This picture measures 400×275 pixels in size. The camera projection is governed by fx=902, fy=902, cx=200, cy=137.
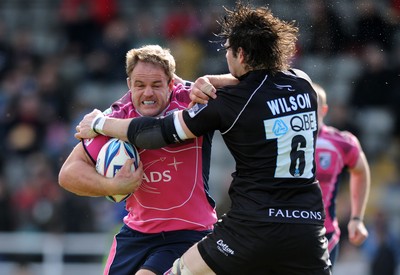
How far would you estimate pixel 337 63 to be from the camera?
12.9 metres

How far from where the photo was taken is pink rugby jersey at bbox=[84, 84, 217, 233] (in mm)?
5953

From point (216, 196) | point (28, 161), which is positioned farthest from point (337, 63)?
point (28, 161)

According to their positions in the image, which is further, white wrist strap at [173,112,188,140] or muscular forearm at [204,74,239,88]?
muscular forearm at [204,74,239,88]

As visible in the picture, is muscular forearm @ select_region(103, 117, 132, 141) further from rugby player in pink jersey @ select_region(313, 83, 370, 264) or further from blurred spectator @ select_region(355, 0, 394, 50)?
blurred spectator @ select_region(355, 0, 394, 50)

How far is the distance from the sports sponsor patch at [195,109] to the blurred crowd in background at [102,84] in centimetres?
458

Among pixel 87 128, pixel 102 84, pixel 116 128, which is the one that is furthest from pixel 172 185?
pixel 102 84

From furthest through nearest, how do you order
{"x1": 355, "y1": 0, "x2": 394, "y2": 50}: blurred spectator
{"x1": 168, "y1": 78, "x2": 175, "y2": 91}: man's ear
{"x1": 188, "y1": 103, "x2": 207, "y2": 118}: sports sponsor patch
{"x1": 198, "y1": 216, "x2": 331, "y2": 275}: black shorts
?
{"x1": 355, "y1": 0, "x2": 394, "y2": 50}: blurred spectator < {"x1": 168, "y1": 78, "x2": 175, "y2": 91}: man's ear < {"x1": 188, "y1": 103, "x2": 207, "y2": 118}: sports sponsor patch < {"x1": 198, "y1": 216, "x2": 331, "y2": 275}: black shorts

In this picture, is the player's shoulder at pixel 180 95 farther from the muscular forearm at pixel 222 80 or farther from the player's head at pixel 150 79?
the muscular forearm at pixel 222 80

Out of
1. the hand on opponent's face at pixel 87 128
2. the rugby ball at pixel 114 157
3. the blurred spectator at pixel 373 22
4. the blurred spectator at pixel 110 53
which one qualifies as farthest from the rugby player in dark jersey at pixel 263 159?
the blurred spectator at pixel 110 53

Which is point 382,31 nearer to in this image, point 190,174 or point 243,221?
point 190,174

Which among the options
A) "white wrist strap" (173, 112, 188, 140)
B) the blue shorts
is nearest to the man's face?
"white wrist strap" (173, 112, 188, 140)

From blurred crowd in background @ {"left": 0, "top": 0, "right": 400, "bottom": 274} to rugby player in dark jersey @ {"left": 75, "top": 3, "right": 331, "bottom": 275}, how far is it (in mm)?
4432

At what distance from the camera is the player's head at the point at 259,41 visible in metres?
5.37

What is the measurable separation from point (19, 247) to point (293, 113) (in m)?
7.93
